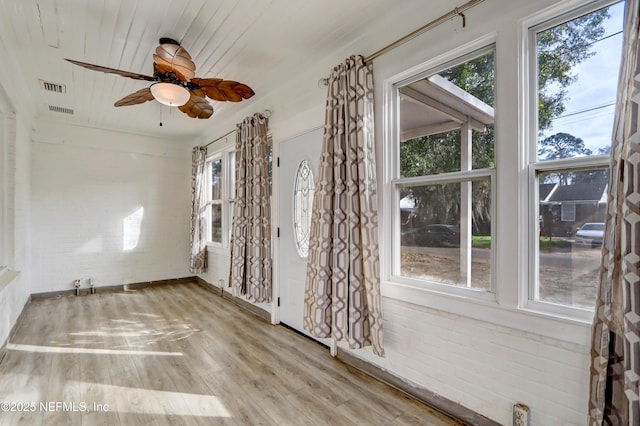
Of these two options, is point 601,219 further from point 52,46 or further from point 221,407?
point 52,46

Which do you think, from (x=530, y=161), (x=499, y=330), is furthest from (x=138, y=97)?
(x=499, y=330)

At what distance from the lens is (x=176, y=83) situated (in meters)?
2.31

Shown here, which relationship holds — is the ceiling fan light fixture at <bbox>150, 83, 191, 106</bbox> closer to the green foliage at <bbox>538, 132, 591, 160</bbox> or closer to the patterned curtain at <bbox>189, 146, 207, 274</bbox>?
the green foliage at <bbox>538, 132, 591, 160</bbox>

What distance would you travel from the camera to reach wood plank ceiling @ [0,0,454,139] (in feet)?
6.65

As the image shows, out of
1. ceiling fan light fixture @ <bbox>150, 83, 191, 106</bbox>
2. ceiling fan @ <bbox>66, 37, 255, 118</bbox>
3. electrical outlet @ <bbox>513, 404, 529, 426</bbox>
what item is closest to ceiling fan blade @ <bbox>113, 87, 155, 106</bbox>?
ceiling fan @ <bbox>66, 37, 255, 118</bbox>

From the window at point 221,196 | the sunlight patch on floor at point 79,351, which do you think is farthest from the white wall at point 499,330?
the window at point 221,196

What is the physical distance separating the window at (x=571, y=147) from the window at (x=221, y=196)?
3717mm

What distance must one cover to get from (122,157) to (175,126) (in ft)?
3.67

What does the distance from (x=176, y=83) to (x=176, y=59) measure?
201 mm

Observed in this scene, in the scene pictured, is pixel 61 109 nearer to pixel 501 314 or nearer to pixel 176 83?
pixel 176 83

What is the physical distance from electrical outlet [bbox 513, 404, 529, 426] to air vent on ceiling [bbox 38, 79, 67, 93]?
15.6 feet

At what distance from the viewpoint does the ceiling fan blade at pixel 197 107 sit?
8.62 ft

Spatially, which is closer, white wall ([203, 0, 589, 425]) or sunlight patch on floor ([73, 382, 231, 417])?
white wall ([203, 0, 589, 425])

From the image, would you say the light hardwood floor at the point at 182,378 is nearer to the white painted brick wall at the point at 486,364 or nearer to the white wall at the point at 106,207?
the white painted brick wall at the point at 486,364
